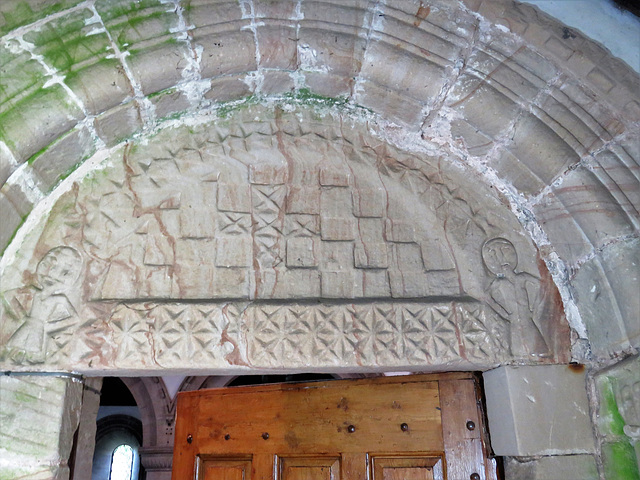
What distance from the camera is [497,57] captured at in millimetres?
1902

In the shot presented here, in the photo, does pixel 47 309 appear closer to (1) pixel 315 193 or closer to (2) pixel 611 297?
(1) pixel 315 193

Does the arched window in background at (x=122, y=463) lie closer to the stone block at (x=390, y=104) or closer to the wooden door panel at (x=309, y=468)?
the wooden door panel at (x=309, y=468)

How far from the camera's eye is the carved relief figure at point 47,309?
176 centimetres

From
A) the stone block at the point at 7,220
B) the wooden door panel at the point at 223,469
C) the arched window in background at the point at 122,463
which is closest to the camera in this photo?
the stone block at the point at 7,220

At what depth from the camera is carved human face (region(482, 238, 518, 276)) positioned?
6.64 ft

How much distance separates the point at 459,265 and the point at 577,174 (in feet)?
1.64

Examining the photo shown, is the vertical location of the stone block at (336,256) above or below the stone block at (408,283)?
above

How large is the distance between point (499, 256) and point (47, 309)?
1.55 meters

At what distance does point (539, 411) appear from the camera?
1.85 m

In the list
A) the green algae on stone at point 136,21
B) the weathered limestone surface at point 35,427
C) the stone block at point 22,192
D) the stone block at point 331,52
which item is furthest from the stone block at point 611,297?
the stone block at point 22,192

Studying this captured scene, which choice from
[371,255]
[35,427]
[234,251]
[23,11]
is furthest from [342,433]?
[23,11]

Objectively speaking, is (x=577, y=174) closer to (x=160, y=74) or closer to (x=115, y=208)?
(x=160, y=74)

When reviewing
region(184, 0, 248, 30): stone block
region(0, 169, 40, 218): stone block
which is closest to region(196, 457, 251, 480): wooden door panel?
region(0, 169, 40, 218): stone block

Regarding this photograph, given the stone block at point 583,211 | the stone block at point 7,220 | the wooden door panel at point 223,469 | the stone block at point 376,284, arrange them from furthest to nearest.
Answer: the wooden door panel at point 223,469 < the stone block at point 376,284 < the stone block at point 583,211 < the stone block at point 7,220
